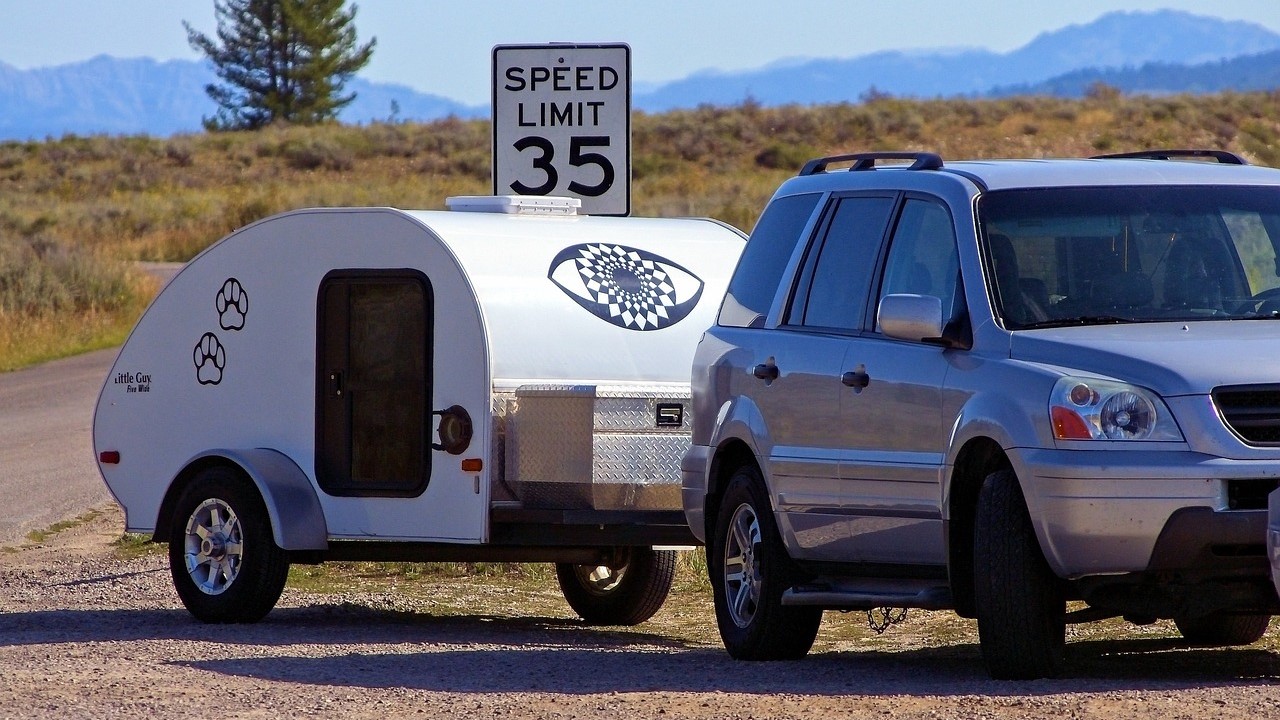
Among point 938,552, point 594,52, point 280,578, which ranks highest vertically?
point 594,52

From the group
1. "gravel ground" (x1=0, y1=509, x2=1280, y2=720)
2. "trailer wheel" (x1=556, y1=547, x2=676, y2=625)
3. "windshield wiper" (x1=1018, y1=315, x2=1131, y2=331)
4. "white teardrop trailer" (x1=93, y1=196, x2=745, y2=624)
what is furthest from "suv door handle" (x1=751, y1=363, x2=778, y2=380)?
"trailer wheel" (x1=556, y1=547, x2=676, y2=625)

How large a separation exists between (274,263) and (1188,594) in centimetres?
591

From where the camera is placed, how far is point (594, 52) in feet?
43.1

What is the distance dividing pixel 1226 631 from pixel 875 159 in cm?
264

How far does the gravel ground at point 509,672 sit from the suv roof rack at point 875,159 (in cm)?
209

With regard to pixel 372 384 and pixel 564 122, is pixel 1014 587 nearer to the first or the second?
pixel 372 384

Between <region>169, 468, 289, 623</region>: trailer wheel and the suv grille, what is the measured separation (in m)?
5.63

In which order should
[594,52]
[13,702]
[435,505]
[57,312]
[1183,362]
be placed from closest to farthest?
1. [1183,362]
2. [13,702]
3. [435,505]
4. [594,52]
5. [57,312]

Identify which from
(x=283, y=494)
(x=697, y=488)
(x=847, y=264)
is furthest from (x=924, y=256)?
(x=283, y=494)

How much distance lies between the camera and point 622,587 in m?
12.1

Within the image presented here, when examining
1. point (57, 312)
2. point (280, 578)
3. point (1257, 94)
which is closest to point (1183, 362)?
point (280, 578)

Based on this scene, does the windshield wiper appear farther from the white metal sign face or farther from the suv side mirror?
the white metal sign face

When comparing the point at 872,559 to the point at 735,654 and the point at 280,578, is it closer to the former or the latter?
the point at 735,654

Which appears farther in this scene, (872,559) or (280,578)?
(280,578)
